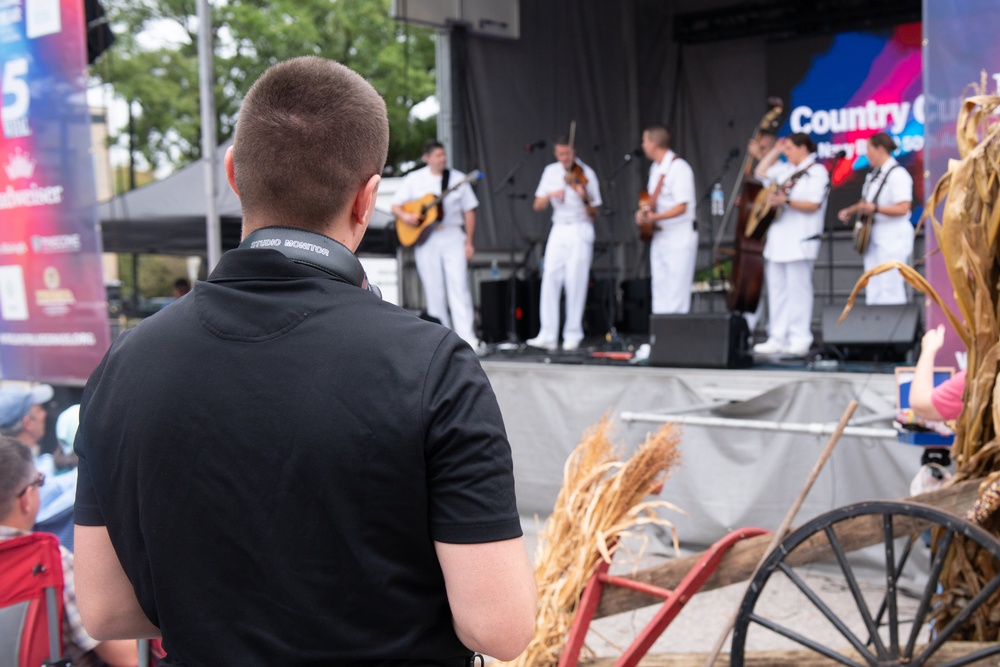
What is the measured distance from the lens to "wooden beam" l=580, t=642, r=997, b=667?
8.59 feet

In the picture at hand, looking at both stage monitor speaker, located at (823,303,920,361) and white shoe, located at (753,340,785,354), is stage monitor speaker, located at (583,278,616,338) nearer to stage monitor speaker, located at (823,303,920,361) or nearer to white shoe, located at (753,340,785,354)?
white shoe, located at (753,340,785,354)

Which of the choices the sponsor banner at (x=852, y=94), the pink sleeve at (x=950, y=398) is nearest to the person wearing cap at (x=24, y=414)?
the pink sleeve at (x=950, y=398)

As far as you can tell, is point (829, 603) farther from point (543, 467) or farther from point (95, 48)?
point (95, 48)

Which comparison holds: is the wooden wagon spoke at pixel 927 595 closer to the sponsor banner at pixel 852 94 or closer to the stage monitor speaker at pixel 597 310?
the stage monitor speaker at pixel 597 310

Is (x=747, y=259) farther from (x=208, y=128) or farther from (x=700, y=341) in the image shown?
(x=208, y=128)

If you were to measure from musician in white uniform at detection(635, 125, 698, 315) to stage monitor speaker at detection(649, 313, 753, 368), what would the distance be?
2302 millimetres

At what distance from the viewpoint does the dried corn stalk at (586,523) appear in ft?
8.99

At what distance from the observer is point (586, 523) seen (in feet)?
9.21

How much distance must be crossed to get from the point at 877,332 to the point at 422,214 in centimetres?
446

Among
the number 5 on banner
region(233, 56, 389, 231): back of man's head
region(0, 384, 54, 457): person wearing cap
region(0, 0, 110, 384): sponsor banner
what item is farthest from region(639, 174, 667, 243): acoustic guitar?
region(233, 56, 389, 231): back of man's head

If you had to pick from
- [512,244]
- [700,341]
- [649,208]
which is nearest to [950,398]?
[700,341]

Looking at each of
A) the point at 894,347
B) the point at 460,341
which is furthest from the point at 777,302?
the point at 460,341

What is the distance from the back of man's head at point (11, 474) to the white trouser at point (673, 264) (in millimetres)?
7002

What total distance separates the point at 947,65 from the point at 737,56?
866 cm
